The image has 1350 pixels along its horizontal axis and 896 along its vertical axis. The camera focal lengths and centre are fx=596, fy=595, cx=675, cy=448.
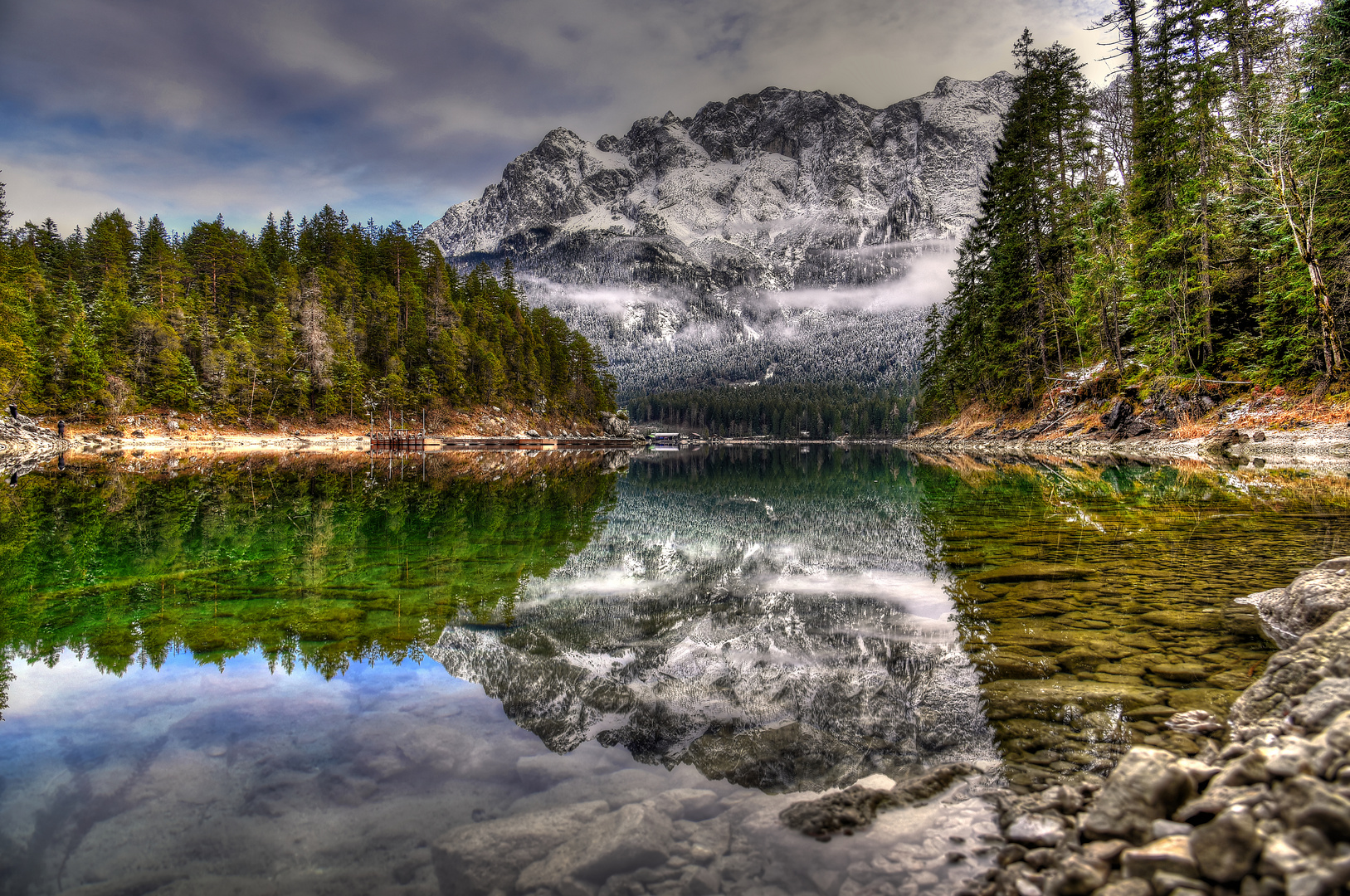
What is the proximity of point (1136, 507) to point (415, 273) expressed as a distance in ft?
280

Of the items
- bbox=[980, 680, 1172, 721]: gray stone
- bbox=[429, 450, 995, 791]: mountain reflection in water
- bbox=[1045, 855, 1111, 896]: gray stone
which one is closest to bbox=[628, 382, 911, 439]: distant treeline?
bbox=[429, 450, 995, 791]: mountain reflection in water

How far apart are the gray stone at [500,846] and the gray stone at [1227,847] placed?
2.98 m

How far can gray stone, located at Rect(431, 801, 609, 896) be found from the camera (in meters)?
3.12

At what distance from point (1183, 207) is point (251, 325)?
77881 mm

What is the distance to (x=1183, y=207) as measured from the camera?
96.7 feet

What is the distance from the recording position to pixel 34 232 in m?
64.5

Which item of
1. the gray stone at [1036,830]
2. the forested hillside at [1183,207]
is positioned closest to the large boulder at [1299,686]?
the gray stone at [1036,830]

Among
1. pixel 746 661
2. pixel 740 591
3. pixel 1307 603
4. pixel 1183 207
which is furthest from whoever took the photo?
pixel 1183 207

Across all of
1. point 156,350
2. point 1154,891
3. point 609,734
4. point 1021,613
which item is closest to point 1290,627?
point 1021,613

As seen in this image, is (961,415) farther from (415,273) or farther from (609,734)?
(415,273)

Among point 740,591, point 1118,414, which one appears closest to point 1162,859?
point 740,591

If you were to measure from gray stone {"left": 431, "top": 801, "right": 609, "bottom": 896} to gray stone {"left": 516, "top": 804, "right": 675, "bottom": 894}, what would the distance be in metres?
0.07

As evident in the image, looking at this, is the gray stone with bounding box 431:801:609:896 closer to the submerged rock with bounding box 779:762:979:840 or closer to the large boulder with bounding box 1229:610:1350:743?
the submerged rock with bounding box 779:762:979:840

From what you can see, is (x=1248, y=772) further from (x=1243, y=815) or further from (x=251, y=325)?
(x=251, y=325)
